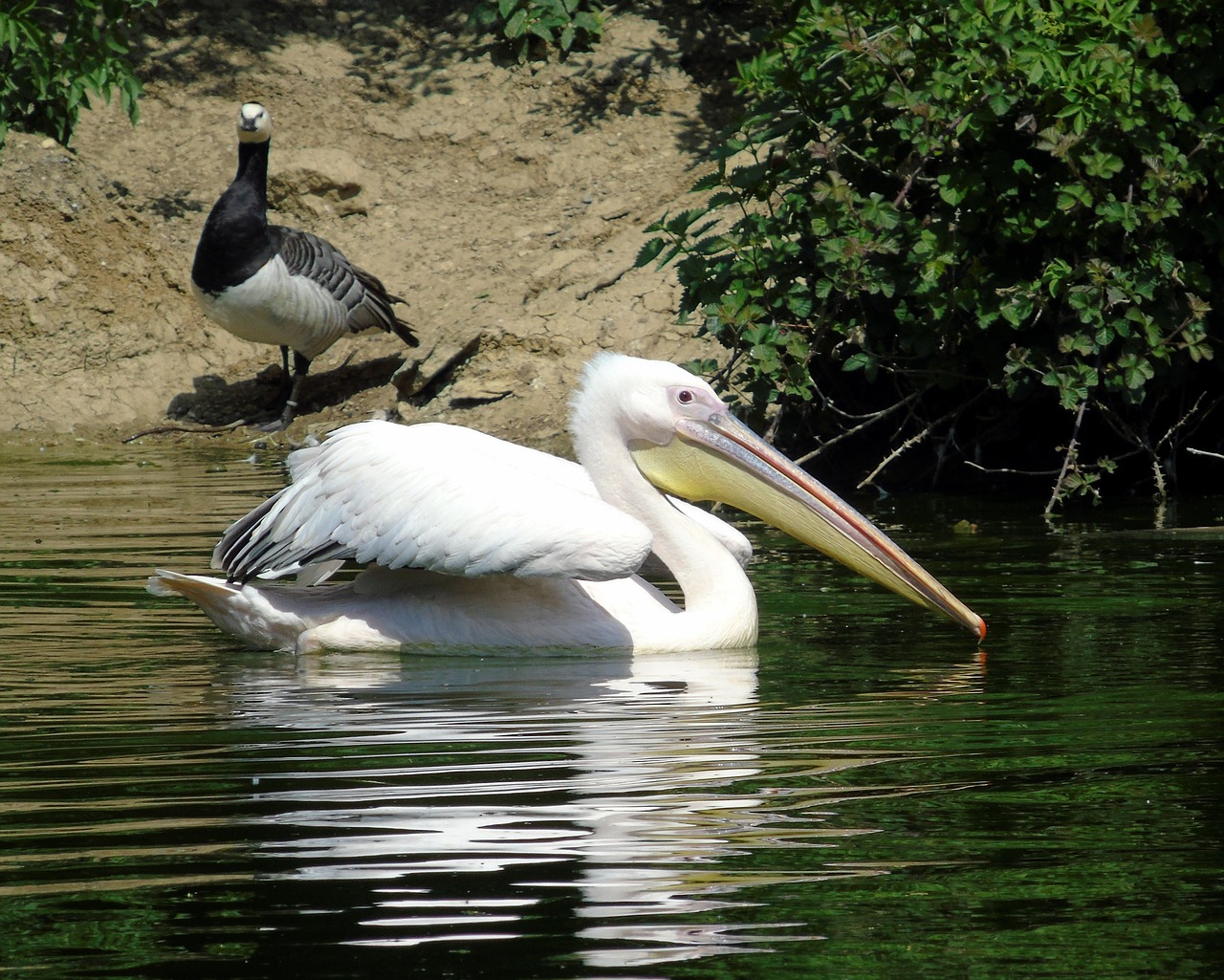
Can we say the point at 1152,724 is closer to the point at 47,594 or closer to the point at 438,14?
the point at 47,594

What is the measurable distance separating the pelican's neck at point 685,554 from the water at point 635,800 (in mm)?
125

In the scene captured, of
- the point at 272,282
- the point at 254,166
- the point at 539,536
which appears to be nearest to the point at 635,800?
the point at 539,536

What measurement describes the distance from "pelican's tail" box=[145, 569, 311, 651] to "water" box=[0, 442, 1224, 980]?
7cm

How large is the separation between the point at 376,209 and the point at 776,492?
28.3 feet

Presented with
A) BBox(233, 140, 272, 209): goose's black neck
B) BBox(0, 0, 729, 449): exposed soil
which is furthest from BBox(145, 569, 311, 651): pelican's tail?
BBox(233, 140, 272, 209): goose's black neck

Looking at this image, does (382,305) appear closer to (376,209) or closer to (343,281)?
(343,281)

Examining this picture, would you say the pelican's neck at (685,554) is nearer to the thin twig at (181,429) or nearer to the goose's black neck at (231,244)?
the goose's black neck at (231,244)

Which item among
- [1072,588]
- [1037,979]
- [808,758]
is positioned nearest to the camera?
[1037,979]

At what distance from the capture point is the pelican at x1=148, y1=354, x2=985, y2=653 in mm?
4527

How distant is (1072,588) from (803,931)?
10.9ft

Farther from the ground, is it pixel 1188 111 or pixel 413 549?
pixel 1188 111

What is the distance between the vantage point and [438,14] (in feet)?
48.0

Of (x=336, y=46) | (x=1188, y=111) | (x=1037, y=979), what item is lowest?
(x=1037, y=979)

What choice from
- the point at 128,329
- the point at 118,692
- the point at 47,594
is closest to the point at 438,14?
the point at 128,329
